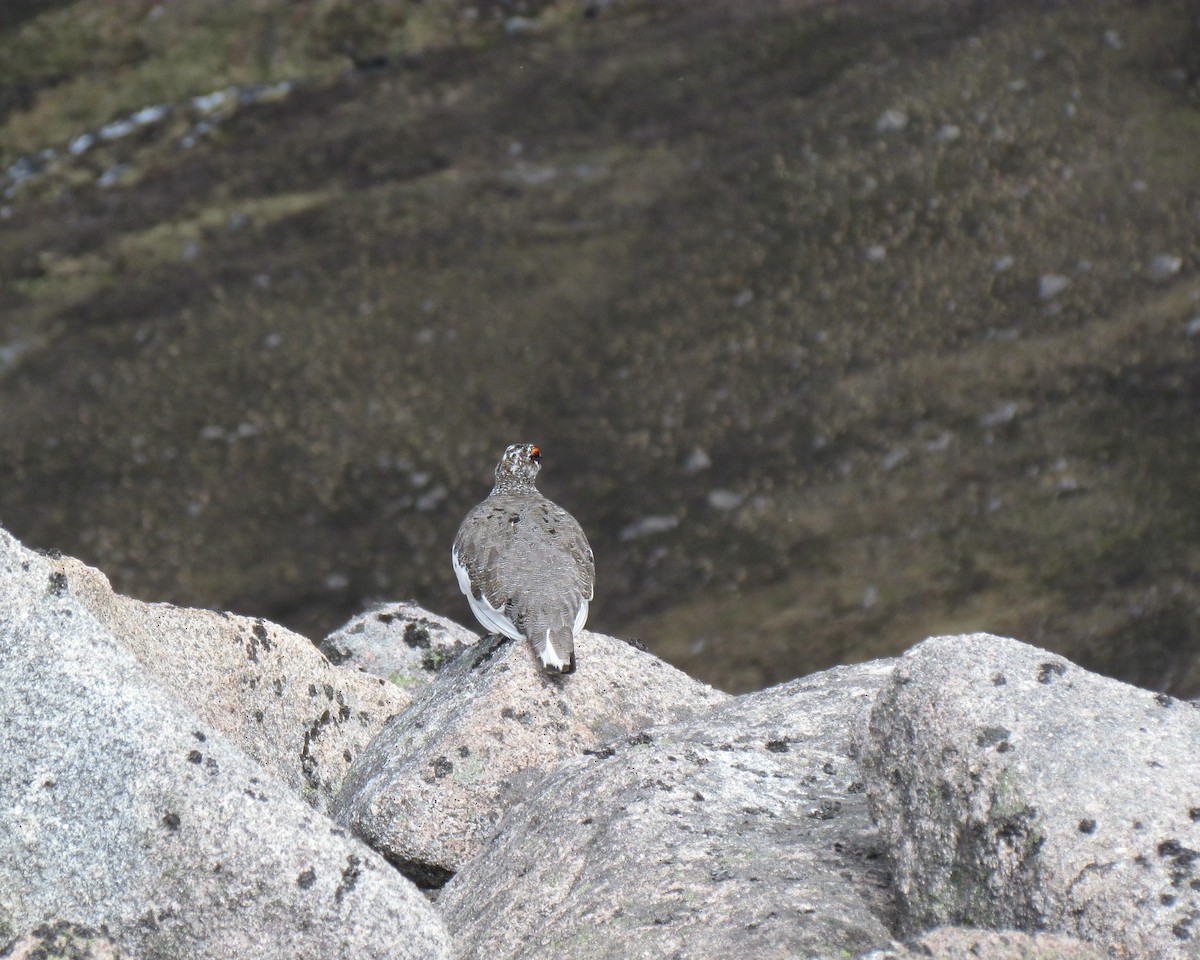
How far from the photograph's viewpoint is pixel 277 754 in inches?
292

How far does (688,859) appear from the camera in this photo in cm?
571

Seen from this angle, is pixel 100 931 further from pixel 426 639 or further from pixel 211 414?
pixel 211 414

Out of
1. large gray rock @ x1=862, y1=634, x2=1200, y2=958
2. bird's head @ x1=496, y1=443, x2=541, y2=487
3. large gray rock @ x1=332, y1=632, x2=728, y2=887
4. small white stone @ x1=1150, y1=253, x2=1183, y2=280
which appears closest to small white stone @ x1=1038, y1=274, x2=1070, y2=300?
small white stone @ x1=1150, y1=253, x2=1183, y2=280

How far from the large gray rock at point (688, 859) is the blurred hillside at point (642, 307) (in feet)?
40.6

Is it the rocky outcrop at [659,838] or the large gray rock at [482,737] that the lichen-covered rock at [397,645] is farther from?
the rocky outcrop at [659,838]

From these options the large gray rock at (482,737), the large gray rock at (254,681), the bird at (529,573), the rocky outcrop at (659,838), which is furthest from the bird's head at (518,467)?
the rocky outcrop at (659,838)

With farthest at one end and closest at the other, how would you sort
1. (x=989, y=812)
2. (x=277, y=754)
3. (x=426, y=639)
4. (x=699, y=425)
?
(x=699, y=425)
(x=426, y=639)
(x=277, y=754)
(x=989, y=812)

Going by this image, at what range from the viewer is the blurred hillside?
2017cm

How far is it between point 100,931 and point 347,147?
1973 centimetres

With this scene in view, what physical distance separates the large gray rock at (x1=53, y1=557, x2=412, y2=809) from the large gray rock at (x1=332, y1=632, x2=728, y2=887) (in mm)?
250

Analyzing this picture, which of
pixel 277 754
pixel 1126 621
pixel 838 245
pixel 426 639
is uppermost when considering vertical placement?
pixel 277 754

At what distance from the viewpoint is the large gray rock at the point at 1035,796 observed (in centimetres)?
473

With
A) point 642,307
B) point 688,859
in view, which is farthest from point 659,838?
point 642,307

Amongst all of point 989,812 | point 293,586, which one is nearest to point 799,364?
point 293,586
